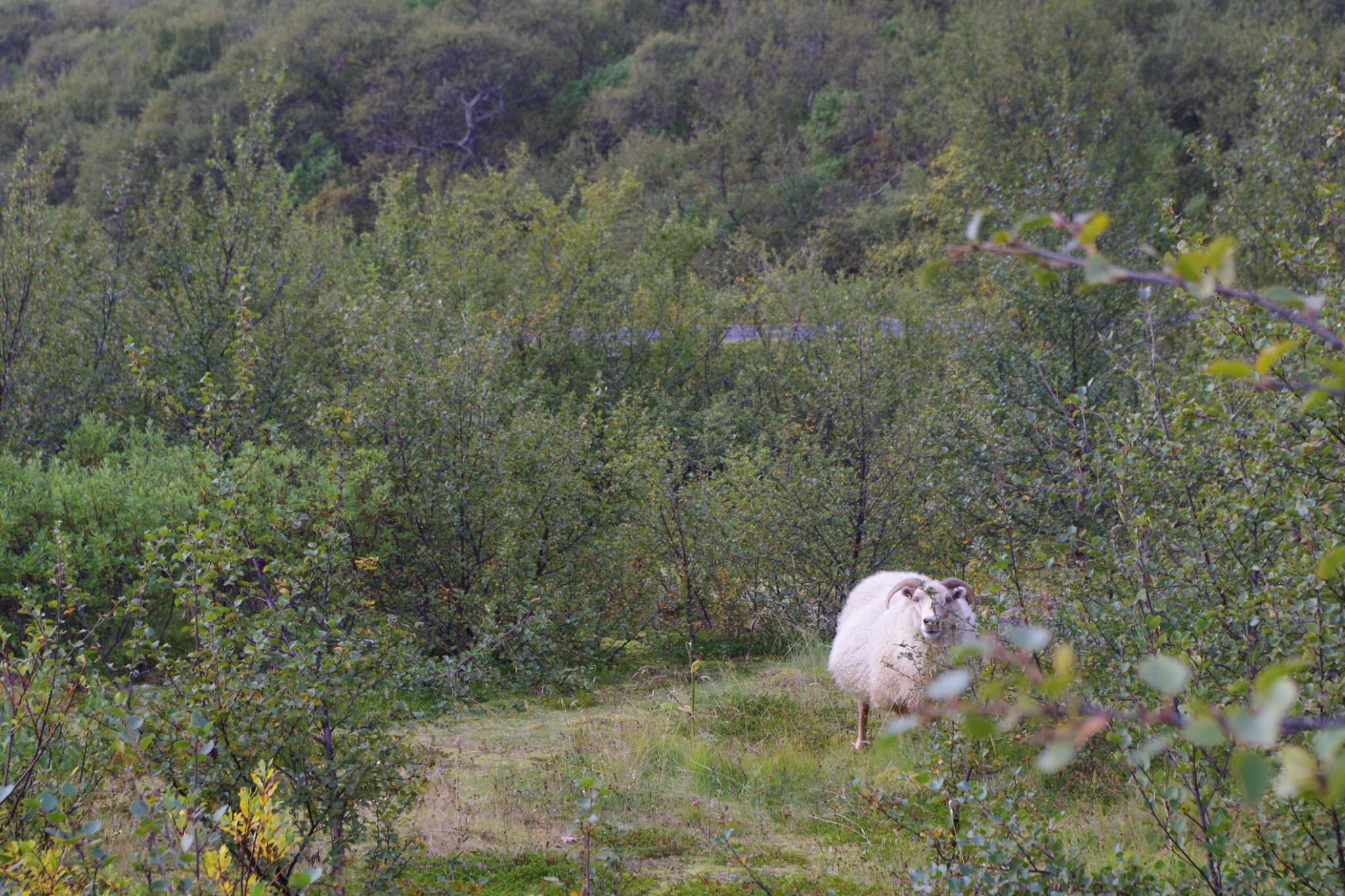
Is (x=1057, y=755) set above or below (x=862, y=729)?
above

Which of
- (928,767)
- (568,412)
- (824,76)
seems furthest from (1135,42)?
(928,767)

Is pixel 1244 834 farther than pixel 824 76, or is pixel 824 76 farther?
pixel 824 76

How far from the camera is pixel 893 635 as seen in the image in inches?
276

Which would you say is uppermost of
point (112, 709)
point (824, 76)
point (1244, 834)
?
point (112, 709)

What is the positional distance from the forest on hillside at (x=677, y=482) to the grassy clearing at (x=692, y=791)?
248 millimetres

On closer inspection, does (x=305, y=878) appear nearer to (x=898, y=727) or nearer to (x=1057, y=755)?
(x=898, y=727)

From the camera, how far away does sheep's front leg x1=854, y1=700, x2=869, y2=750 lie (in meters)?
7.04

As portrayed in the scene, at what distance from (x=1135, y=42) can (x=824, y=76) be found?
1274 cm

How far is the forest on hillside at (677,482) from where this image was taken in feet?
10.5

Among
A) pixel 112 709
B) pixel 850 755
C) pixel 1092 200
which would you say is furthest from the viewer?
pixel 1092 200

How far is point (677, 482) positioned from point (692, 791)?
506 cm

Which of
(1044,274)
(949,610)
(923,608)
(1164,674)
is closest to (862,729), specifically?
(923,608)

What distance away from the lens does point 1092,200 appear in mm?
11703

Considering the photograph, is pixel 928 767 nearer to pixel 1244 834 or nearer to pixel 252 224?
pixel 1244 834
